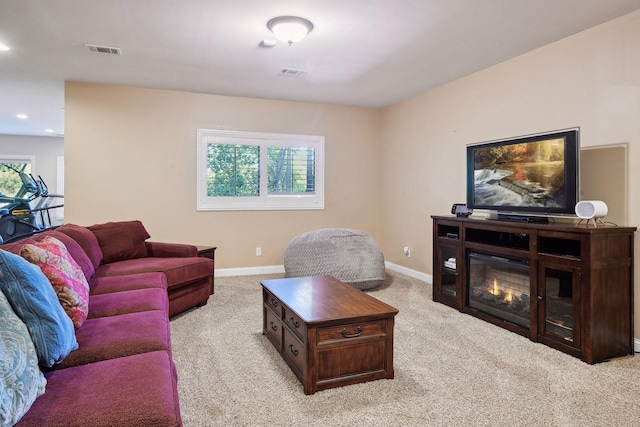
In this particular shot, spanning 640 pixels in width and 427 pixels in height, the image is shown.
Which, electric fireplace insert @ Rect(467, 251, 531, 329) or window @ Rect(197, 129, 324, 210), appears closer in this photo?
electric fireplace insert @ Rect(467, 251, 531, 329)

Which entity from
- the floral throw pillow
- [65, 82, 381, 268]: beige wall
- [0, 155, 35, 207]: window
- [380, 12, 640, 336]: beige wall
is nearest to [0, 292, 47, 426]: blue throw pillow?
the floral throw pillow

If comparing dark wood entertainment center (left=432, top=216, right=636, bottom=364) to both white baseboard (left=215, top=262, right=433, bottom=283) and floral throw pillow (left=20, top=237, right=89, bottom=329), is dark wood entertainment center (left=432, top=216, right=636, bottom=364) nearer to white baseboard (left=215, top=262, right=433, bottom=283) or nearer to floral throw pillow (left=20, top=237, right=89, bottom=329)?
white baseboard (left=215, top=262, right=433, bottom=283)

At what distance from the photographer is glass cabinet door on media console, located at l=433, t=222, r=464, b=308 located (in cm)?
391

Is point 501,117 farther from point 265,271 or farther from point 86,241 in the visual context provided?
point 86,241

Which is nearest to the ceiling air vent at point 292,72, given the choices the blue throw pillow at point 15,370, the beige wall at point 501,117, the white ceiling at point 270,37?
the white ceiling at point 270,37

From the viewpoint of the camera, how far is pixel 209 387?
2338mm

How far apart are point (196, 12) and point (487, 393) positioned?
3.15m

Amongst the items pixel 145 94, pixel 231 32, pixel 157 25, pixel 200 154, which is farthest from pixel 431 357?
pixel 145 94

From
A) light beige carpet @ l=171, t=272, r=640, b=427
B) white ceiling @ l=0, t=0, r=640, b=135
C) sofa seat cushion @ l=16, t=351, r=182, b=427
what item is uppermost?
white ceiling @ l=0, t=0, r=640, b=135

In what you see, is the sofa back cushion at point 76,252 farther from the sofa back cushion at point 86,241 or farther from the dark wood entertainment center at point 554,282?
the dark wood entertainment center at point 554,282

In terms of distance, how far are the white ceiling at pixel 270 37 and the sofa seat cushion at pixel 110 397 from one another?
2384 millimetres

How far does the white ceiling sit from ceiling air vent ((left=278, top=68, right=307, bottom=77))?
0.09 m

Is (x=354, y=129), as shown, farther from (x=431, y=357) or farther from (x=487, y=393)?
(x=487, y=393)

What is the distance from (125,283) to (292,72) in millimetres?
2728
